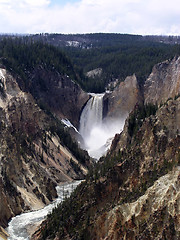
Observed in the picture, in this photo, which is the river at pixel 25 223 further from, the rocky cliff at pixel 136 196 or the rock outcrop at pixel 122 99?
the rock outcrop at pixel 122 99

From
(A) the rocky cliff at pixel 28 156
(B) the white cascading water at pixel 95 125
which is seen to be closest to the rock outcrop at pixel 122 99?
(B) the white cascading water at pixel 95 125

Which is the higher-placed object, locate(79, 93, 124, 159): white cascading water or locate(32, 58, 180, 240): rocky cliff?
locate(32, 58, 180, 240): rocky cliff

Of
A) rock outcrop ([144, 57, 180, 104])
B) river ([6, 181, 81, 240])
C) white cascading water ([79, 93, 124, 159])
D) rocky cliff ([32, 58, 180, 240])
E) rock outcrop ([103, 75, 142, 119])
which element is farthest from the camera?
rock outcrop ([103, 75, 142, 119])

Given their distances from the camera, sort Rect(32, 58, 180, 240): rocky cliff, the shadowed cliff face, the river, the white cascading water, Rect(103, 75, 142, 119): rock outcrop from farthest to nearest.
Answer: Rect(103, 75, 142, 119): rock outcrop < the shadowed cliff face < the white cascading water < the river < Rect(32, 58, 180, 240): rocky cliff

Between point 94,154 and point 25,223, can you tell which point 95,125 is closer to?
point 94,154

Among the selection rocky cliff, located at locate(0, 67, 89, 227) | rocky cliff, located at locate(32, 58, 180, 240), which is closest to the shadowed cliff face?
rocky cliff, located at locate(0, 67, 89, 227)

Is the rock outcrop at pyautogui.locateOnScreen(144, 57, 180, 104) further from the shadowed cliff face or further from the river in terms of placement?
the river

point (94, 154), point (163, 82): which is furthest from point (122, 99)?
point (94, 154)
